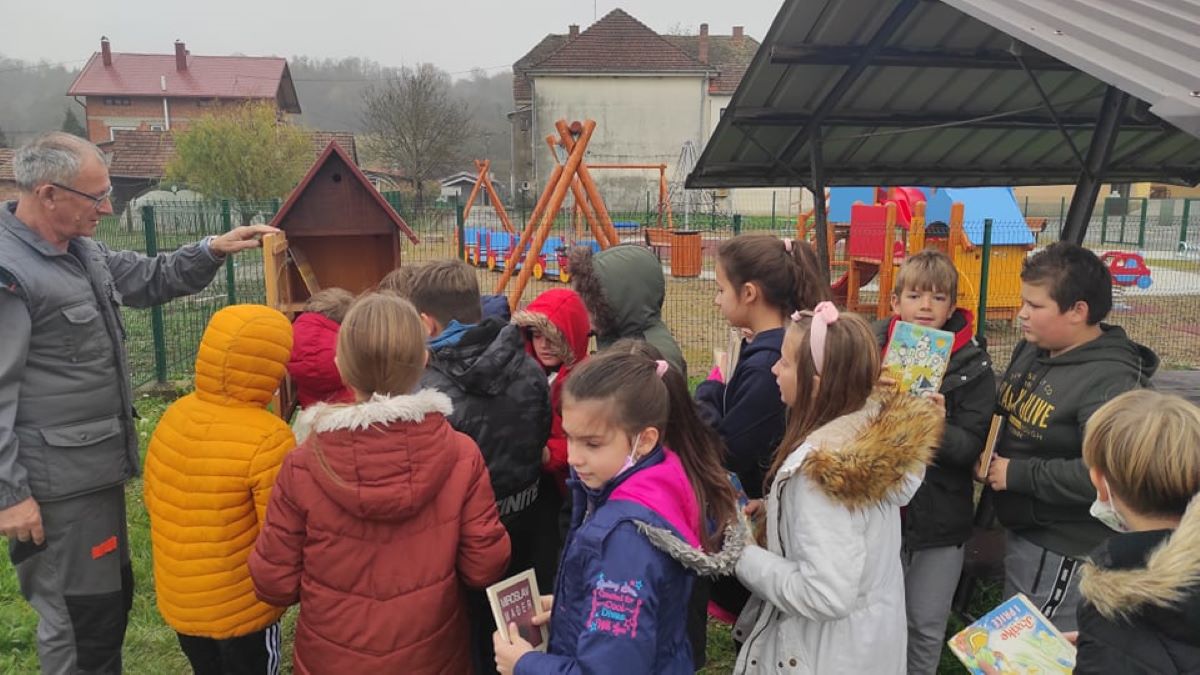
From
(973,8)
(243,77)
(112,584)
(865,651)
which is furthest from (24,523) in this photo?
(243,77)

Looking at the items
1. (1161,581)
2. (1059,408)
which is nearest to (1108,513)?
(1161,581)

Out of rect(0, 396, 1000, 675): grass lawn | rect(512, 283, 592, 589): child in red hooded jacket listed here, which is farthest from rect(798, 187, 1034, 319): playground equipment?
rect(512, 283, 592, 589): child in red hooded jacket

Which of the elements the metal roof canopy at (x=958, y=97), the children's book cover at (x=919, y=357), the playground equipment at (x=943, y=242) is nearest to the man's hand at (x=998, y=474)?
the children's book cover at (x=919, y=357)

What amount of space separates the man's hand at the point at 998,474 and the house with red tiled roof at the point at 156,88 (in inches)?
2409

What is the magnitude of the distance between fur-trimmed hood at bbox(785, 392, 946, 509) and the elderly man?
2.27 m

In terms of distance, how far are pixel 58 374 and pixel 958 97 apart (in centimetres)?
489

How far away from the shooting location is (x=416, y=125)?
124 ft

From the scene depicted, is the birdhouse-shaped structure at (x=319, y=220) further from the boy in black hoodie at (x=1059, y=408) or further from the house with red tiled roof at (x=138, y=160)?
the house with red tiled roof at (x=138, y=160)

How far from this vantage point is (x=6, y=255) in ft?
7.90

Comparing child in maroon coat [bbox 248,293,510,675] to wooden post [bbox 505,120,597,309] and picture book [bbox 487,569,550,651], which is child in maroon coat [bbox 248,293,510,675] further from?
wooden post [bbox 505,120,597,309]

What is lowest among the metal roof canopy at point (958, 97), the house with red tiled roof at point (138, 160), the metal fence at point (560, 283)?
the metal fence at point (560, 283)

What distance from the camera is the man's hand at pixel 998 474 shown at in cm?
263

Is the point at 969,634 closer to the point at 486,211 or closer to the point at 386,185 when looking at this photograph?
the point at 486,211

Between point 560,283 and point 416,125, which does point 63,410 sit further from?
point 416,125
